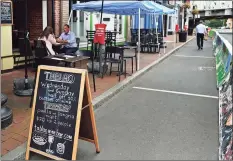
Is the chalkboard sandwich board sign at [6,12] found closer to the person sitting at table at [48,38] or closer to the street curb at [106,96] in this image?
the person sitting at table at [48,38]

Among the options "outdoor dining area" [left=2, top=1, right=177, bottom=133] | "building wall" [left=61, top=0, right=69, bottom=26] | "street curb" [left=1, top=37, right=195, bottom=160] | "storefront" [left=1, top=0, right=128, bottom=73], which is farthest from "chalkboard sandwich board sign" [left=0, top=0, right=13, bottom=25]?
"street curb" [left=1, top=37, right=195, bottom=160]

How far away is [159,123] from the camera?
17.9 feet

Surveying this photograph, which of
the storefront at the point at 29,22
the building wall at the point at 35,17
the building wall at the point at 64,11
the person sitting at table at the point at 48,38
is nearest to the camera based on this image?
the person sitting at table at the point at 48,38

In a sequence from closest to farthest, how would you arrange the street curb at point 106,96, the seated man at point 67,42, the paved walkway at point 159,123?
the street curb at point 106,96, the paved walkway at point 159,123, the seated man at point 67,42

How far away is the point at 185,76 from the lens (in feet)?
33.6

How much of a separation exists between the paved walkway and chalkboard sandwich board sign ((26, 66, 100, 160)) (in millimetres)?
348

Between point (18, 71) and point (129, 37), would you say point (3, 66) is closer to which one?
point (18, 71)

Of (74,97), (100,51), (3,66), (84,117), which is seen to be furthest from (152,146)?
(3,66)

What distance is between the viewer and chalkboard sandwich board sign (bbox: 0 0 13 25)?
29.0ft

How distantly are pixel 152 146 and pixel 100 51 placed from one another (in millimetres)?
4922

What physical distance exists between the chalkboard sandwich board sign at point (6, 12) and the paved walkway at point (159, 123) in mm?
3957

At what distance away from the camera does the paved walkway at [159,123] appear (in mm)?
4242

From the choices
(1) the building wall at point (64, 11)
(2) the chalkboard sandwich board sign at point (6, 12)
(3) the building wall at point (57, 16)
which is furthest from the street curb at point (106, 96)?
(2) the chalkboard sandwich board sign at point (6, 12)

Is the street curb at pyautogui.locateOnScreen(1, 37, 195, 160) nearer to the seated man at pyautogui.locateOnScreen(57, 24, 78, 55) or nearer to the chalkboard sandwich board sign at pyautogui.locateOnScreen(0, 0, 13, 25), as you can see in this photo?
the seated man at pyautogui.locateOnScreen(57, 24, 78, 55)
